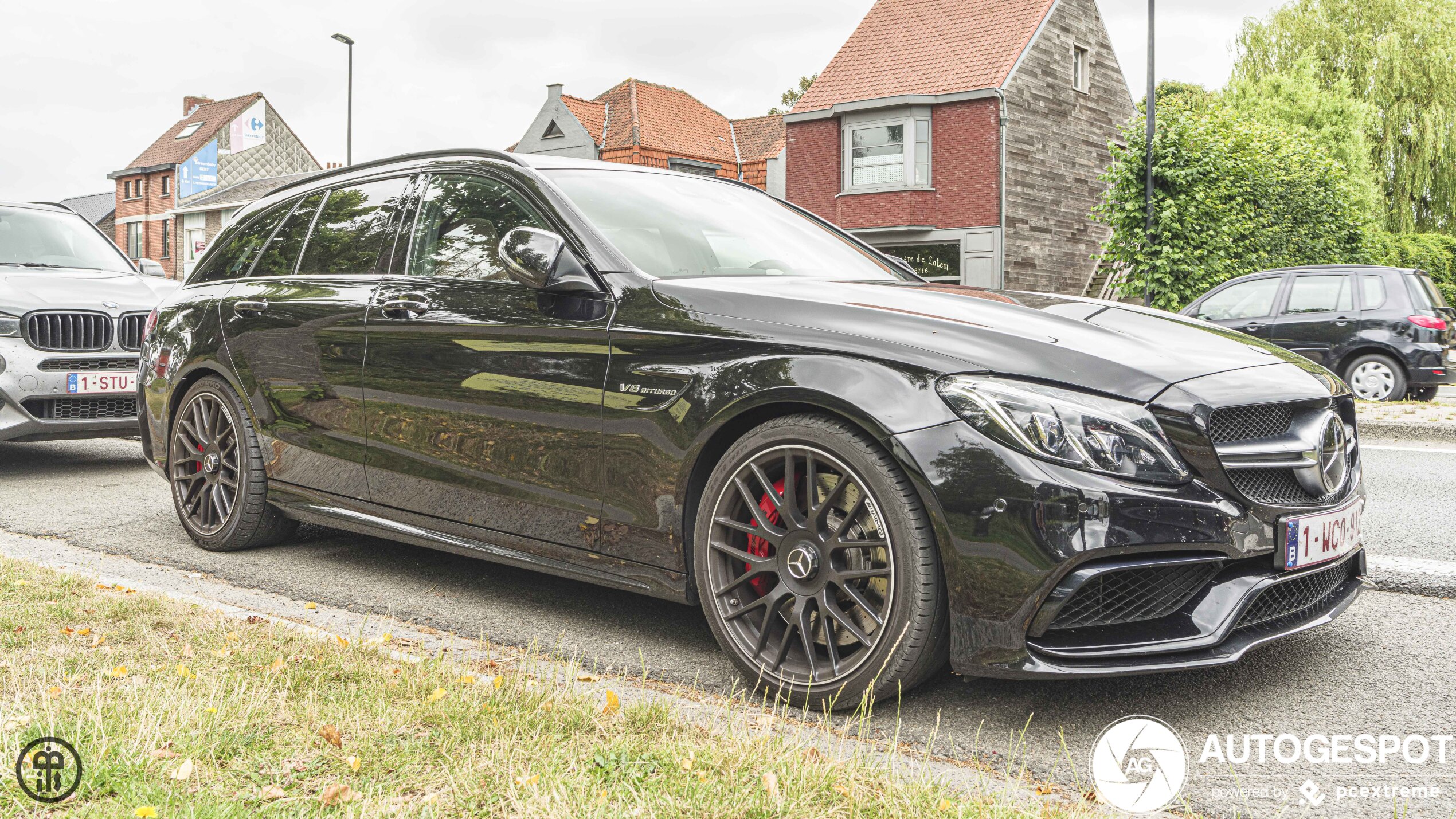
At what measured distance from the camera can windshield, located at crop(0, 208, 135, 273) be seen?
9.05 meters

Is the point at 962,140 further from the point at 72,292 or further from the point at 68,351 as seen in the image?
the point at 68,351

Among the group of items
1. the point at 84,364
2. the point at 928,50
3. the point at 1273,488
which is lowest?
the point at 1273,488

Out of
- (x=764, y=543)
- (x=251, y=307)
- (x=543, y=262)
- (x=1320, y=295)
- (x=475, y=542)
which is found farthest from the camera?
(x=1320, y=295)

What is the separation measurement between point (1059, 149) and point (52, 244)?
88.1ft

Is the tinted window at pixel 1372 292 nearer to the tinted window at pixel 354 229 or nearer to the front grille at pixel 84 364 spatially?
the tinted window at pixel 354 229

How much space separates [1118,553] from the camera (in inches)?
113

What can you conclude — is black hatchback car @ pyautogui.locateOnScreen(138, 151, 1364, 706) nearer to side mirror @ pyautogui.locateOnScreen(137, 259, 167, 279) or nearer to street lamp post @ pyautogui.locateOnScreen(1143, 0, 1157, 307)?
side mirror @ pyautogui.locateOnScreen(137, 259, 167, 279)

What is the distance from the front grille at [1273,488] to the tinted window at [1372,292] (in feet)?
37.3

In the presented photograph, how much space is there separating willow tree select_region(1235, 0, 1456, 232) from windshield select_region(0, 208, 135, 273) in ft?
103

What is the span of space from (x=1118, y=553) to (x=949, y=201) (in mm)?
27567

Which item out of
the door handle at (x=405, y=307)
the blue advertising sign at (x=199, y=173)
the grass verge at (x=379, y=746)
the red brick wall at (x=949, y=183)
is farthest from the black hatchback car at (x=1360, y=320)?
the blue advertising sign at (x=199, y=173)

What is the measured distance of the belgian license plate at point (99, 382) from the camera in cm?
781

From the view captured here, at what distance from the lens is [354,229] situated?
504 centimetres

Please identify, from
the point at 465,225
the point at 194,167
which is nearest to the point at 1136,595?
the point at 465,225
